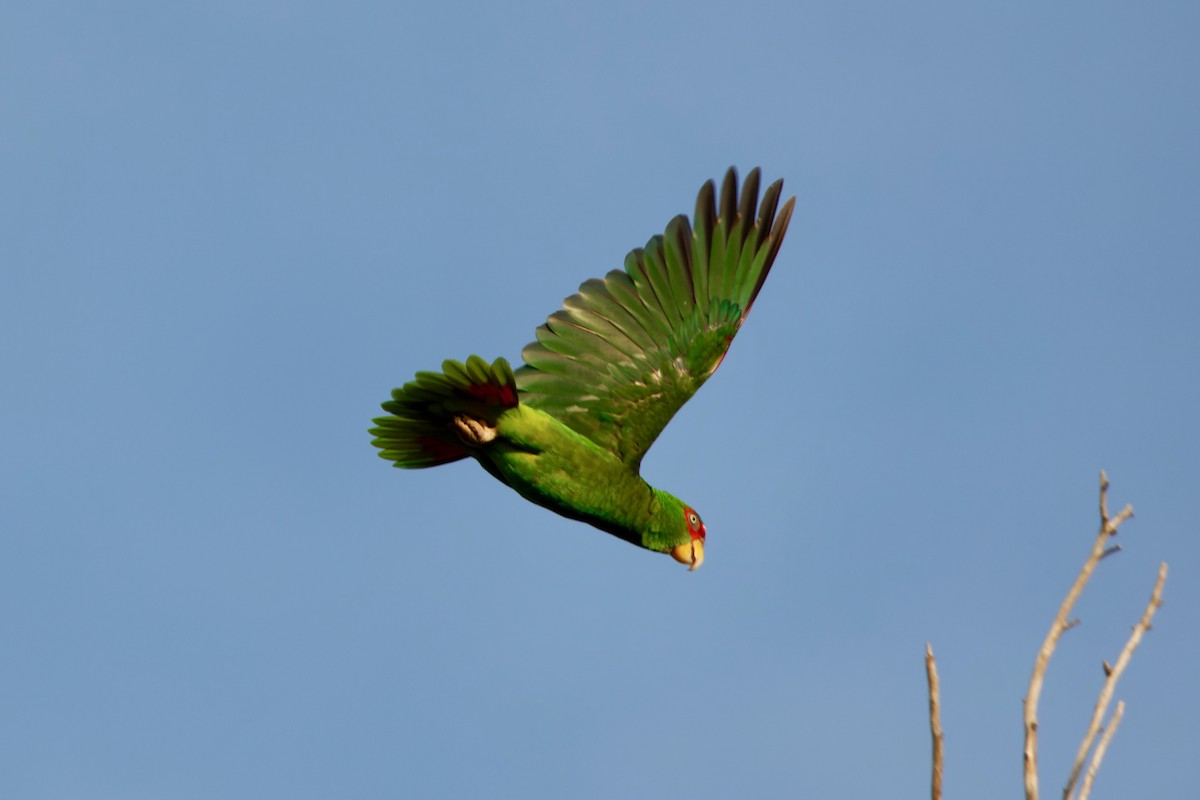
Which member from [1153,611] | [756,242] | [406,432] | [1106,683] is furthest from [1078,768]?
[756,242]

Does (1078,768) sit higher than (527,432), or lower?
lower

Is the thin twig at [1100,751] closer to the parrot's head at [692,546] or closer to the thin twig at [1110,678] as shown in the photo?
the thin twig at [1110,678]

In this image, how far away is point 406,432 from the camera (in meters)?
8.76

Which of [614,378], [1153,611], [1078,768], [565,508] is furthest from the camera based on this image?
[614,378]

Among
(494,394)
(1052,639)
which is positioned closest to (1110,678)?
(1052,639)

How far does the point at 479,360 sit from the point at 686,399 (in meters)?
1.87

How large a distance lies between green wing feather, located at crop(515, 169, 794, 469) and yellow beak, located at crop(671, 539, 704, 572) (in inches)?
24.7

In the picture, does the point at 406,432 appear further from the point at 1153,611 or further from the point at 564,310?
the point at 1153,611

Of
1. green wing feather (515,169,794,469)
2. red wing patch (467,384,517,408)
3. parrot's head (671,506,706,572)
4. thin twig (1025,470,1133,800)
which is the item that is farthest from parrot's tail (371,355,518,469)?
thin twig (1025,470,1133,800)

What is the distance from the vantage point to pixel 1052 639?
4312mm

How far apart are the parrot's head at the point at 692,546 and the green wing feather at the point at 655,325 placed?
518 millimetres

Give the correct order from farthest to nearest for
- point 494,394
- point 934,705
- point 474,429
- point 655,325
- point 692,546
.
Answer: point 655,325 < point 692,546 < point 474,429 < point 494,394 < point 934,705

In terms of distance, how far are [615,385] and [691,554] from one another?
1.19 meters

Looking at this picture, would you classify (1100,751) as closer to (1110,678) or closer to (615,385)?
(1110,678)
